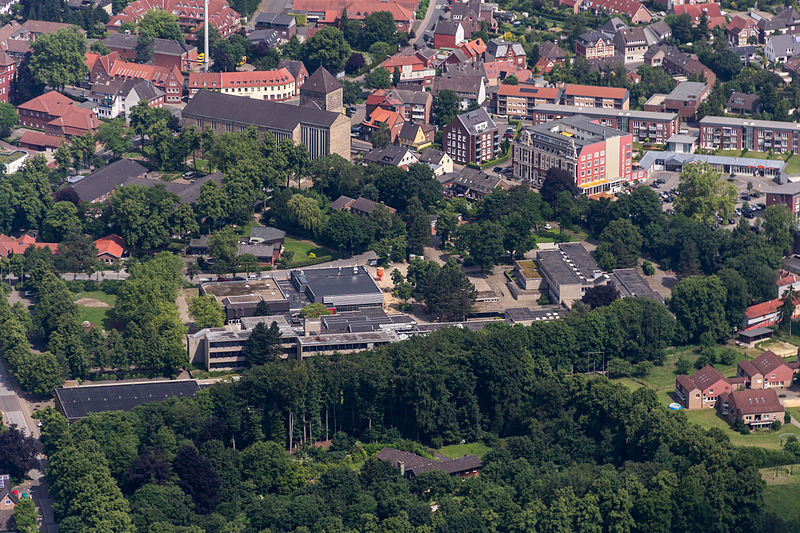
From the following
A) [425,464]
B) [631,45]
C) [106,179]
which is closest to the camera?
[425,464]

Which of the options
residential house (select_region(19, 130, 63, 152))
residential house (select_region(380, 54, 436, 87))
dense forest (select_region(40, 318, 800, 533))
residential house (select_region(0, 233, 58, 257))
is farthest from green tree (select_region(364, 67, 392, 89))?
dense forest (select_region(40, 318, 800, 533))

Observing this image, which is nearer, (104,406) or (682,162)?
(104,406)

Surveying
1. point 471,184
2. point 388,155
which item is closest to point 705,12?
point 471,184

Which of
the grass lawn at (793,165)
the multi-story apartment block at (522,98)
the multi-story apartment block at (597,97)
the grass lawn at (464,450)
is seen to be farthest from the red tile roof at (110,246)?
the grass lawn at (793,165)

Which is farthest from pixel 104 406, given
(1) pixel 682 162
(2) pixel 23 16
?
(2) pixel 23 16

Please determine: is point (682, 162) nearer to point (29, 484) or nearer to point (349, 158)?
point (349, 158)

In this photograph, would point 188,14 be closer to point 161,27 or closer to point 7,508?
point 161,27
